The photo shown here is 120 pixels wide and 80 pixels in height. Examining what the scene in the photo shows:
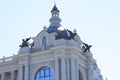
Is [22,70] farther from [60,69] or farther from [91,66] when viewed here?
[91,66]

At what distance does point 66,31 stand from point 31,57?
643cm

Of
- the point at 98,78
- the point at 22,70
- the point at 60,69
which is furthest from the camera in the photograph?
the point at 98,78

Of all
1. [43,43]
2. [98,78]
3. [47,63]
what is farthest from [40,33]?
[98,78]

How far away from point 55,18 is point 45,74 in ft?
34.4

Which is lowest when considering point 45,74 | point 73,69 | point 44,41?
point 45,74

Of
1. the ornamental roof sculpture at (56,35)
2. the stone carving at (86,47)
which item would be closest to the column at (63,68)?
the ornamental roof sculpture at (56,35)

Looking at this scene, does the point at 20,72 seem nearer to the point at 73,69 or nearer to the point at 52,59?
the point at 52,59

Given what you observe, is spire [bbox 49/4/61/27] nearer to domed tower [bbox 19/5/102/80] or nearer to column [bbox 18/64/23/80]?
domed tower [bbox 19/5/102/80]

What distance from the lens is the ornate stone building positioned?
45.8m

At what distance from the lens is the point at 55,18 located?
53.8 meters

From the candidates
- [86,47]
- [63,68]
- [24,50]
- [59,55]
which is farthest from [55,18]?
[63,68]

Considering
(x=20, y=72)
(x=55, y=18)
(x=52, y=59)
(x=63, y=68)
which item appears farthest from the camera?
(x=55, y=18)

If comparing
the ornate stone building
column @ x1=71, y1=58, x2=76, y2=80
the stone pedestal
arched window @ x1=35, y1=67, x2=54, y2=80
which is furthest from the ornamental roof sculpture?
arched window @ x1=35, y1=67, x2=54, y2=80

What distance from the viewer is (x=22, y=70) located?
48500 millimetres
